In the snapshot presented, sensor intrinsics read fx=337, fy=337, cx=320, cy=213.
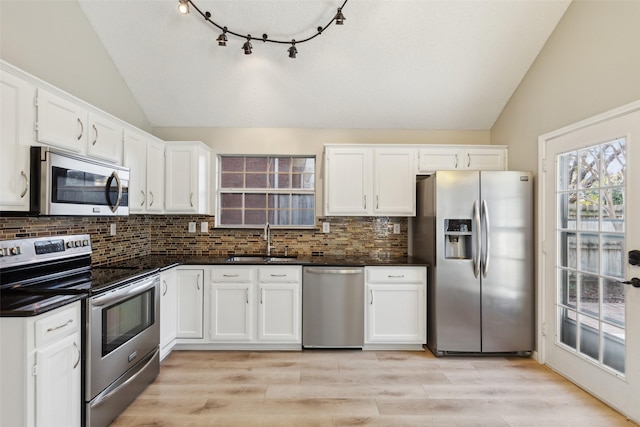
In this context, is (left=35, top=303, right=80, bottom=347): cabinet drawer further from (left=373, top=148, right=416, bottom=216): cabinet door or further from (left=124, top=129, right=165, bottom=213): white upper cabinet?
(left=373, top=148, right=416, bottom=216): cabinet door

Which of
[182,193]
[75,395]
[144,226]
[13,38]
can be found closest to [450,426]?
[75,395]

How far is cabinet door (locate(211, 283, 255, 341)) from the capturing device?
3301 mm

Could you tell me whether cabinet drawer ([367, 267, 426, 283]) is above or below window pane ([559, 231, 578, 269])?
below

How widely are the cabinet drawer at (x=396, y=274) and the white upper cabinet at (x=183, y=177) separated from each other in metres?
1.98

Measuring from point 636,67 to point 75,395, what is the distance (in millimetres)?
3975

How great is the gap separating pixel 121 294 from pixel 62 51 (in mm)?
1986

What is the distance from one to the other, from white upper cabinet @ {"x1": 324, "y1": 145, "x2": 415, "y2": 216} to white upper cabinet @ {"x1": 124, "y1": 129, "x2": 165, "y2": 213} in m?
1.74

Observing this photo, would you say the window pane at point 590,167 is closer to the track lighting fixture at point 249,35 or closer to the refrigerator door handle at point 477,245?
the refrigerator door handle at point 477,245

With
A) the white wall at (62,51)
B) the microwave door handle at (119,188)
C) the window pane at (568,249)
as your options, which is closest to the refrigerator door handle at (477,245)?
the window pane at (568,249)

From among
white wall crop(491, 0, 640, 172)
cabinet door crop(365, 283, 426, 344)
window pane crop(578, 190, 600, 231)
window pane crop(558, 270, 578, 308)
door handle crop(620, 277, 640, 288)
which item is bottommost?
cabinet door crop(365, 283, 426, 344)

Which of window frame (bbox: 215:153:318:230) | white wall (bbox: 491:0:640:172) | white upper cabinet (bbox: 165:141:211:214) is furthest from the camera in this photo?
window frame (bbox: 215:153:318:230)

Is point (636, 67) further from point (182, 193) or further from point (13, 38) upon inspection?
point (13, 38)

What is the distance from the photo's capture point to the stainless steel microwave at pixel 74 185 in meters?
1.92

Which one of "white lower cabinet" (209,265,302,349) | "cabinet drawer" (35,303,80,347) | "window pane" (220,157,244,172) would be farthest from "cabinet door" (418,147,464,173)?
"cabinet drawer" (35,303,80,347)
